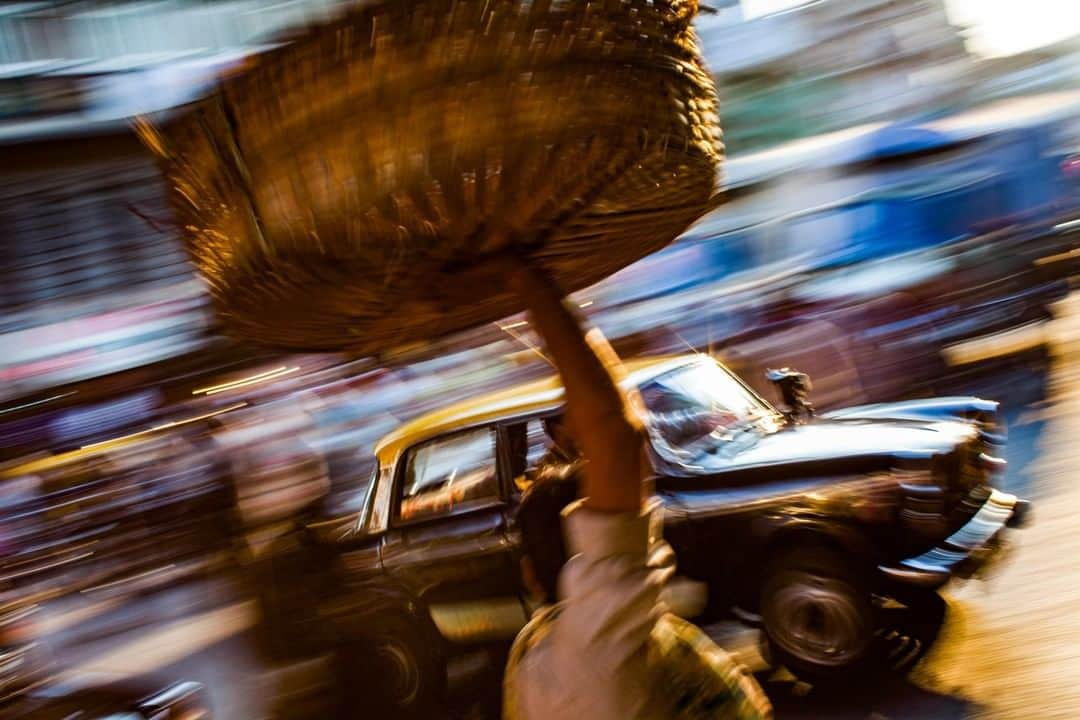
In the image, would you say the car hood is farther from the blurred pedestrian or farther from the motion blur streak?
the blurred pedestrian

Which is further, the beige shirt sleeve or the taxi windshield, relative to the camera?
the taxi windshield

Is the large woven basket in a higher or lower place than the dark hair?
higher

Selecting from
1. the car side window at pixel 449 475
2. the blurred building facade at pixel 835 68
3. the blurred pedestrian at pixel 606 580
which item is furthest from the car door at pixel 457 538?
the blurred building facade at pixel 835 68

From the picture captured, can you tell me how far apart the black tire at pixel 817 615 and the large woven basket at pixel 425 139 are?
343cm

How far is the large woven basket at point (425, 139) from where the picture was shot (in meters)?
0.85

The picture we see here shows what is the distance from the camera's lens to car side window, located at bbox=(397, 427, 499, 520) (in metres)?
4.68

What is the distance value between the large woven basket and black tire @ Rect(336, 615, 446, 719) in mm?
4193

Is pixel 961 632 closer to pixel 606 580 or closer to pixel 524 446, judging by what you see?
pixel 524 446

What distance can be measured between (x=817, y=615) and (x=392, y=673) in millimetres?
2348

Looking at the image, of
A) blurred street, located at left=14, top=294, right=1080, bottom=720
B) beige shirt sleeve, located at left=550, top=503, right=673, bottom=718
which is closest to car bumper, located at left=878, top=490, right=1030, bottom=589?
blurred street, located at left=14, top=294, right=1080, bottom=720

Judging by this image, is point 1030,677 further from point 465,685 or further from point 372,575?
point 372,575

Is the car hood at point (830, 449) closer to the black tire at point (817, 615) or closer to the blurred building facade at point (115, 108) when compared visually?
the black tire at point (817, 615)

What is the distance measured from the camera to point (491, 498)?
15.1ft

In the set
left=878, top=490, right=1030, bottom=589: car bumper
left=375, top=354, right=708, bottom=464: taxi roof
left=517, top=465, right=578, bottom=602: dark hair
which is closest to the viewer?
left=878, top=490, right=1030, bottom=589: car bumper
